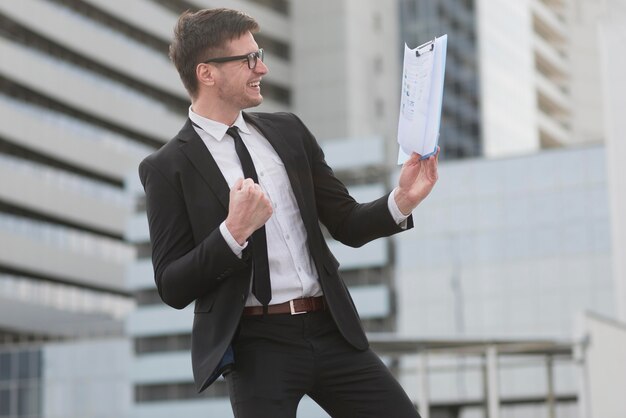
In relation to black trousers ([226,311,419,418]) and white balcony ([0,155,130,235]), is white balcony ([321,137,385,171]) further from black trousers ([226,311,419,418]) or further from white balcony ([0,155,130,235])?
black trousers ([226,311,419,418])

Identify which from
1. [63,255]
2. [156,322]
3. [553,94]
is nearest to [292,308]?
[156,322]

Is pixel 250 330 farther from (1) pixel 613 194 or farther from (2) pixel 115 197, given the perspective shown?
(2) pixel 115 197

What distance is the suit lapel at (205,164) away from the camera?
3.86 metres

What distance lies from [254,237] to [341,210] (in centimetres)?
39

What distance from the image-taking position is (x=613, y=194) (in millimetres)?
31906

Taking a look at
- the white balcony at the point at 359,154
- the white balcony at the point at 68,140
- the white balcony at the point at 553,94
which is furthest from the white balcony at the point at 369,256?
the white balcony at the point at 553,94

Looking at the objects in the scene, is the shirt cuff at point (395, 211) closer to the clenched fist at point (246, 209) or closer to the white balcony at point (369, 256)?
the clenched fist at point (246, 209)

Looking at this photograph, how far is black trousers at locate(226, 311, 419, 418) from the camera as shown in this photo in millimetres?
3736

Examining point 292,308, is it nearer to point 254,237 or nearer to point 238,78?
point 254,237

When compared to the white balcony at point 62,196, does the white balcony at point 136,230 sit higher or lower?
lower

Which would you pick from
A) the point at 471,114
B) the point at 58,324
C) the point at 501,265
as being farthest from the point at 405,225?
the point at 471,114

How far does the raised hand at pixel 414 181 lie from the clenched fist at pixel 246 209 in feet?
1.50

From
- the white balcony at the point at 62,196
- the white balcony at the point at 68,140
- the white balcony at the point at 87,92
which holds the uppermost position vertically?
the white balcony at the point at 87,92

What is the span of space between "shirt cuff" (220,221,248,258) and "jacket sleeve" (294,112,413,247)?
46cm
